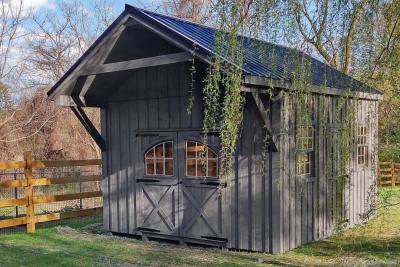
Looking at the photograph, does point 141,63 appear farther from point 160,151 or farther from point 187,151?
point 160,151

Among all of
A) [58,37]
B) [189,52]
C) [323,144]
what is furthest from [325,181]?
[58,37]

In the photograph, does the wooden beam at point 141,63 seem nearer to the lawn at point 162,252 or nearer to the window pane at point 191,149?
the window pane at point 191,149

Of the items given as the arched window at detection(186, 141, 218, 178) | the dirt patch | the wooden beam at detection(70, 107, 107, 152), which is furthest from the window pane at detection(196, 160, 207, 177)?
the dirt patch

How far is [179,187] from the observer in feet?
26.3

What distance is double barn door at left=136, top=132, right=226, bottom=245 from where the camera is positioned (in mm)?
7562

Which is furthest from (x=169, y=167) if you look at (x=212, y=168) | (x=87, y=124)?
(x=87, y=124)

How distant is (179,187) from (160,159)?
2.21 feet

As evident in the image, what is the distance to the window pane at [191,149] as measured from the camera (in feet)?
25.9

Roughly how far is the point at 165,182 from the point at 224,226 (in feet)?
4.66

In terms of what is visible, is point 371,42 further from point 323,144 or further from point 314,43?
point 323,144

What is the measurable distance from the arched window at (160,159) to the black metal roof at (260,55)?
6.96 feet

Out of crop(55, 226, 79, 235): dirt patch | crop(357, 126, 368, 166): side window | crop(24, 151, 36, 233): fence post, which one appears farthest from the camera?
crop(357, 126, 368, 166): side window

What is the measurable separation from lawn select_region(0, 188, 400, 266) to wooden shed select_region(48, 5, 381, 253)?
342 millimetres

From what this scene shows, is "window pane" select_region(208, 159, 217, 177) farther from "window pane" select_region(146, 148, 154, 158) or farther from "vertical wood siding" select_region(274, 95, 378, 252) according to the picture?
"window pane" select_region(146, 148, 154, 158)
